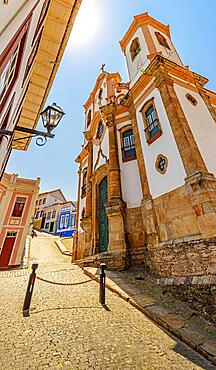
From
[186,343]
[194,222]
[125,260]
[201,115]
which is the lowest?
[186,343]

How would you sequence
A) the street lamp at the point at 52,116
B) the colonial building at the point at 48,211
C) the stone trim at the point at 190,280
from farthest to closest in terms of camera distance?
the colonial building at the point at 48,211
the stone trim at the point at 190,280
the street lamp at the point at 52,116

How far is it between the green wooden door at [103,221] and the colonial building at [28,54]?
5.31 metres

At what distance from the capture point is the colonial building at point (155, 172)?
6359mm

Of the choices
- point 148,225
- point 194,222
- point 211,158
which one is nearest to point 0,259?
point 148,225

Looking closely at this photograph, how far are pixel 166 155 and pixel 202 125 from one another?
2397 mm

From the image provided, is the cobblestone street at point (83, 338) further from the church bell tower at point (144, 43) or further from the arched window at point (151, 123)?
the church bell tower at point (144, 43)

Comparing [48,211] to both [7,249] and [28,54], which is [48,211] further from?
[28,54]

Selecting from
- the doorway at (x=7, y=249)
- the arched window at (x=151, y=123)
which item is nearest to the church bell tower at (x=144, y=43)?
Answer: the arched window at (x=151, y=123)

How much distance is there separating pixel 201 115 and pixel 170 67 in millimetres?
3328

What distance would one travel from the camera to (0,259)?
15.6 meters

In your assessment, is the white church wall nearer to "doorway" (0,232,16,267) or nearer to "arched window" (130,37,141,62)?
"arched window" (130,37,141,62)

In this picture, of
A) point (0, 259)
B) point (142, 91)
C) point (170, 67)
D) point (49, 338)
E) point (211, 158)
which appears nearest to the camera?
point (49, 338)

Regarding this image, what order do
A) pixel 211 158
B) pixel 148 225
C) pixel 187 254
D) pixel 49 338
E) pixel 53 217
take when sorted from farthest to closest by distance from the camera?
pixel 53 217
pixel 148 225
pixel 211 158
pixel 187 254
pixel 49 338

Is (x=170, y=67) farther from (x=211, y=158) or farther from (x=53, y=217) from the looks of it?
(x=53, y=217)
